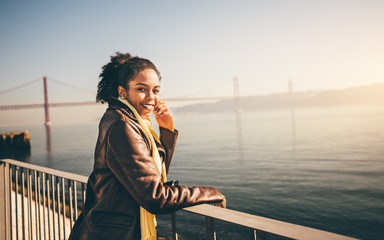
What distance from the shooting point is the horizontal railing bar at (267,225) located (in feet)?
2.49

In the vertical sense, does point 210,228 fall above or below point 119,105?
below

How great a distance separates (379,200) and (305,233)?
9.95m

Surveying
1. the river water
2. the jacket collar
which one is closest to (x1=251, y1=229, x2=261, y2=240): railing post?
the jacket collar

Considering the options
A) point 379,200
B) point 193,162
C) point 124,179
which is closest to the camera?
point 124,179

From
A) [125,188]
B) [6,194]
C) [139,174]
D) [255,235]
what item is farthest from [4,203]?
[255,235]

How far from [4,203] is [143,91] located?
88.2 inches

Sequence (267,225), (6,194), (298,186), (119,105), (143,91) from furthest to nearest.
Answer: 1. (298,186)
2. (6,194)
3. (143,91)
4. (119,105)
5. (267,225)

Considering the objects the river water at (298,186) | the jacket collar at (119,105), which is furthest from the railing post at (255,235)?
the river water at (298,186)

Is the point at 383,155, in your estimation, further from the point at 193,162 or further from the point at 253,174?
the point at 193,162

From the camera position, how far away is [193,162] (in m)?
16.1

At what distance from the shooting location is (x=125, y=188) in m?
1.08

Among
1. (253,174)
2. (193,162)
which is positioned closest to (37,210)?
(253,174)

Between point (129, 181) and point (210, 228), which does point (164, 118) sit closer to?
point (129, 181)

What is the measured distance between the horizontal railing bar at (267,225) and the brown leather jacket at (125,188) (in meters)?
0.06
